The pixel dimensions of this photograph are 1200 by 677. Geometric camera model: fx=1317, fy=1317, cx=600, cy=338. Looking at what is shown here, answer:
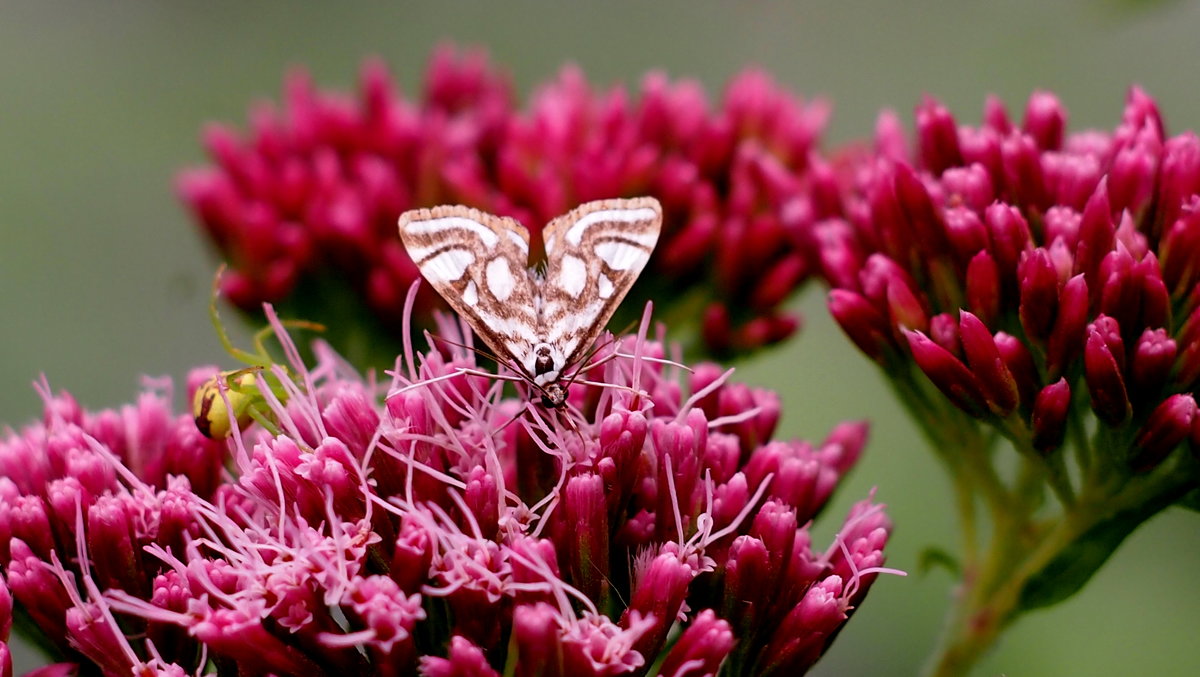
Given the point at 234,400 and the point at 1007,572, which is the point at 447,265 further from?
the point at 1007,572

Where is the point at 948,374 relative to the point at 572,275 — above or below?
below

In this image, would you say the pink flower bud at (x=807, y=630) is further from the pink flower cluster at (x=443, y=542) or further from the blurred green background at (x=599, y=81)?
the blurred green background at (x=599, y=81)

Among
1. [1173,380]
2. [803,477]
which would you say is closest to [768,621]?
[803,477]

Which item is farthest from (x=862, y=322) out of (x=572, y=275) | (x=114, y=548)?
(x=114, y=548)

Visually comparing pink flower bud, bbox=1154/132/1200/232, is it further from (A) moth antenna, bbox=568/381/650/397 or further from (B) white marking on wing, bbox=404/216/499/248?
(B) white marking on wing, bbox=404/216/499/248

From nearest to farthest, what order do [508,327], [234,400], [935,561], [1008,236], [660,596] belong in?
1. [660,596]
2. [508,327]
3. [234,400]
4. [1008,236]
5. [935,561]

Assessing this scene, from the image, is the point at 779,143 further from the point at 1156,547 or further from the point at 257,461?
the point at 257,461

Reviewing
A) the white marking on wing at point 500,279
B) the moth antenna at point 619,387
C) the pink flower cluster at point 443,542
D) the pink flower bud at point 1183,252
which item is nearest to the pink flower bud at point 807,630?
the pink flower cluster at point 443,542
